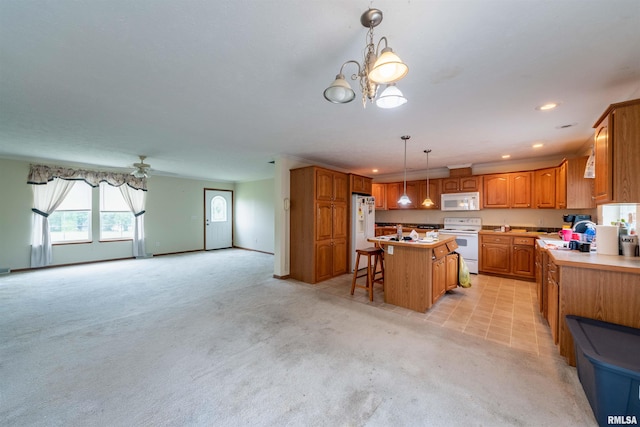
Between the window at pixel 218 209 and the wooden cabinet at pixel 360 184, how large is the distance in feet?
17.2

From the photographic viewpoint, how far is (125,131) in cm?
350

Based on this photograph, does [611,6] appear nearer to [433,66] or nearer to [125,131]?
[433,66]

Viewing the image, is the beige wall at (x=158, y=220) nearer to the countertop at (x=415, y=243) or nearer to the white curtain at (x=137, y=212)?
the white curtain at (x=137, y=212)

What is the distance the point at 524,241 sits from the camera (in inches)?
185

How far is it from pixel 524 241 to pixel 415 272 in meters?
2.93

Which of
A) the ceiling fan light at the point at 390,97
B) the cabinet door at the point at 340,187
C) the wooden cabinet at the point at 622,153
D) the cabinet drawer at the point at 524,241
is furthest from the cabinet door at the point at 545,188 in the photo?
the ceiling fan light at the point at 390,97

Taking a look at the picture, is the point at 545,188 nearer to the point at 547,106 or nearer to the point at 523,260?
the point at 523,260

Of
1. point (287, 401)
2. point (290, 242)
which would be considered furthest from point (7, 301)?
point (287, 401)

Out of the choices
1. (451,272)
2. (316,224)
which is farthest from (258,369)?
(451,272)

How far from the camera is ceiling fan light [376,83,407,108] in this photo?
1.55 m

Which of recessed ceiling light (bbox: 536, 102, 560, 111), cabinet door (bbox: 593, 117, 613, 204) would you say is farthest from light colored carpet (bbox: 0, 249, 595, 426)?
recessed ceiling light (bbox: 536, 102, 560, 111)

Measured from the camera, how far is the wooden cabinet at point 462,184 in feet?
18.1

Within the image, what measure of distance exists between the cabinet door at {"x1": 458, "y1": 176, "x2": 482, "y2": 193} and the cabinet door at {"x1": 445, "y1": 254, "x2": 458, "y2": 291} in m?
2.30

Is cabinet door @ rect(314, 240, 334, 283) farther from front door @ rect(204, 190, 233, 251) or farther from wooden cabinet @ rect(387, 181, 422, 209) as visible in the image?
front door @ rect(204, 190, 233, 251)
